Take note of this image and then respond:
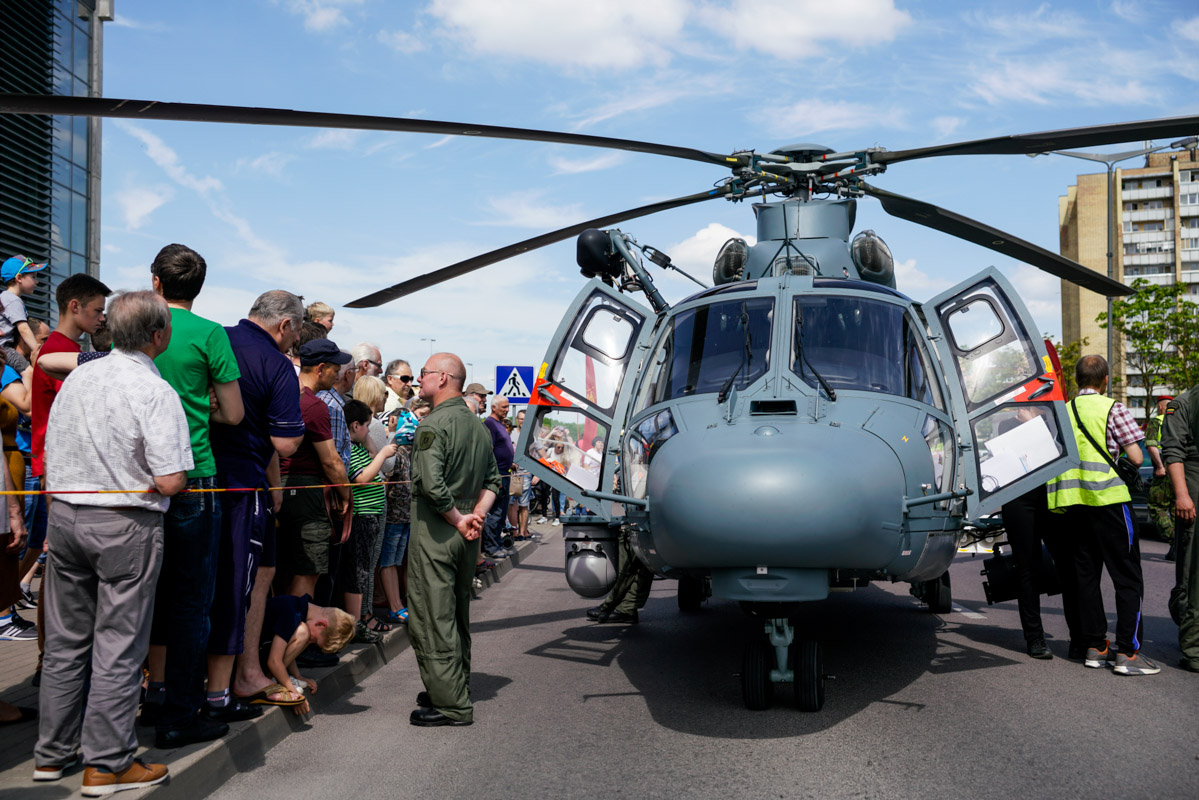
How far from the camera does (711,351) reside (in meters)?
6.66

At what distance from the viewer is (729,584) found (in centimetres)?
514

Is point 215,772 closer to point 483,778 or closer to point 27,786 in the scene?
point 27,786

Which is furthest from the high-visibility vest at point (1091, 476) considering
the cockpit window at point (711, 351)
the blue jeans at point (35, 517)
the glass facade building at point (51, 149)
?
the glass facade building at point (51, 149)

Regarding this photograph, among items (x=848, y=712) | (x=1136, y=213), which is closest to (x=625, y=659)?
(x=848, y=712)

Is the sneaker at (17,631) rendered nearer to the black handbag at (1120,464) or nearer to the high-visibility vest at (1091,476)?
the high-visibility vest at (1091,476)

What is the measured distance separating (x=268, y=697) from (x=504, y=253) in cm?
378

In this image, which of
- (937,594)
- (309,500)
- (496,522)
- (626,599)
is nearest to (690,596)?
(626,599)

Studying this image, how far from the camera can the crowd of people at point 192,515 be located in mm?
4082

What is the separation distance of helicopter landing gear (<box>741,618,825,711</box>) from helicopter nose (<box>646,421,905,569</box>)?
775 millimetres

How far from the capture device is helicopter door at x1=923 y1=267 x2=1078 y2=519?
6520mm

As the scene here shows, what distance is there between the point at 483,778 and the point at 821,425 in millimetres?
2431

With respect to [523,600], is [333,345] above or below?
above

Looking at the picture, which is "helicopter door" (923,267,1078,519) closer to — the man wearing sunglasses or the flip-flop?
the flip-flop

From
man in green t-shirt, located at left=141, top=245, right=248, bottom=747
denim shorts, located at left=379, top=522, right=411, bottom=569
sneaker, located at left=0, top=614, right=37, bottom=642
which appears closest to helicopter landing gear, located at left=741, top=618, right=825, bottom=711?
man in green t-shirt, located at left=141, top=245, right=248, bottom=747
